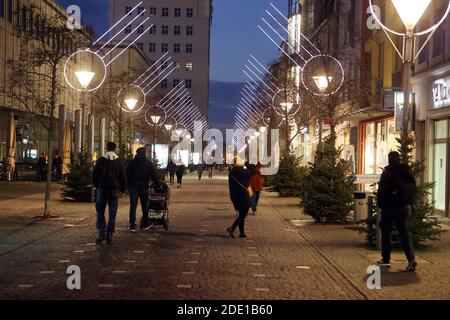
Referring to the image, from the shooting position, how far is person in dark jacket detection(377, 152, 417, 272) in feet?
39.0

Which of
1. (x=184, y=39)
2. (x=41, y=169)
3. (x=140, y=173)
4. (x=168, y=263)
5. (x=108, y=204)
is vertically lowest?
(x=168, y=263)

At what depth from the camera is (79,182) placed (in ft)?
89.7

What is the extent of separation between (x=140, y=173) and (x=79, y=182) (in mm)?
10544

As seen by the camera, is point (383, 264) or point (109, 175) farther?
point (109, 175)

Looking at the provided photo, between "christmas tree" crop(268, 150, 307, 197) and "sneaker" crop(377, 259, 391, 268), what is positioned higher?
"christmas tree" crop(268, 150, 307, 197)

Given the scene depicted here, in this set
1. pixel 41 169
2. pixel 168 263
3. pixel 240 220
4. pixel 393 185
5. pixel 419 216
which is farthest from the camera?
pixel 41 169

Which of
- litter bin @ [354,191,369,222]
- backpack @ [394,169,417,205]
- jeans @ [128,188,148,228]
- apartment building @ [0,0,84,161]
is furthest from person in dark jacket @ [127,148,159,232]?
apartment building @ [0,0,84,161]

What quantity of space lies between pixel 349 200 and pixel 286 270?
9272 millimetres

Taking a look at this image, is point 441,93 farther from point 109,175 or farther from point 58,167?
point 58,167

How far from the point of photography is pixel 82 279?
34.6ft

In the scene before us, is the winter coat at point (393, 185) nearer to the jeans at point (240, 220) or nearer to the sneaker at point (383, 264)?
the sneaker at point (383, 264)

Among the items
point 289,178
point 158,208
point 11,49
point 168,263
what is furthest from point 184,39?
point 168,263

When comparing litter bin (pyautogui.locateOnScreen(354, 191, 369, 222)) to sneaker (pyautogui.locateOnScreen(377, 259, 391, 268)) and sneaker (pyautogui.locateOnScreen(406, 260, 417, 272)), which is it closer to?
sneaker (pyautogui.locateOnScreen(377, 259, 391, 268))

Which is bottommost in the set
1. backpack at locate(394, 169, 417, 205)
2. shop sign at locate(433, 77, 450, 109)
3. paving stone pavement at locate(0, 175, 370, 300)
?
paving stone pavement at locate(0, 175, 370, 300)
